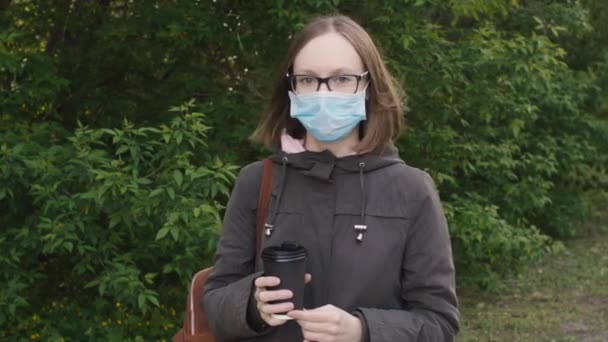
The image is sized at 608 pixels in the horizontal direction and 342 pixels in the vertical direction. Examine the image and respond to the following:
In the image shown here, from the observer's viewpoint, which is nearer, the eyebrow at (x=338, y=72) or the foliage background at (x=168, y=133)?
the eyebrow at (x=338, y=72)

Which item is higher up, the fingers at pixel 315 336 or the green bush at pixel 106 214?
the fingers at pixel 315 336

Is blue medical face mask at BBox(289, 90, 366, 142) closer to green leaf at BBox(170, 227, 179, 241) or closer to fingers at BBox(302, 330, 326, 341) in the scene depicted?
fingers at BBox(302, 330, 326, 341)

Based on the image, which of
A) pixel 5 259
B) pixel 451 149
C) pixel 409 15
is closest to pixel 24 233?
pixel 5 259

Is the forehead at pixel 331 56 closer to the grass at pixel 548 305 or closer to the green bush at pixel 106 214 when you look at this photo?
the green bush at pixel 106 214

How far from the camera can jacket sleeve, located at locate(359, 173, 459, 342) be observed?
2348mm

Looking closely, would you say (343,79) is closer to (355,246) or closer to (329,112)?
(329,112)

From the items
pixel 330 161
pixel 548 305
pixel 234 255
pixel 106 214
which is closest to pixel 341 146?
pixel 330 161

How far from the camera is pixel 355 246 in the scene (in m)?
2.37

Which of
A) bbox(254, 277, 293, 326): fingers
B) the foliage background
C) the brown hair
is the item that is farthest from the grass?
bbox(254, 277, 293, 326): fingers

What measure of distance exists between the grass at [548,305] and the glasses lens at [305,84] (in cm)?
645

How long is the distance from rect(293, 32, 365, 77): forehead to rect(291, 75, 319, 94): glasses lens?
3cm

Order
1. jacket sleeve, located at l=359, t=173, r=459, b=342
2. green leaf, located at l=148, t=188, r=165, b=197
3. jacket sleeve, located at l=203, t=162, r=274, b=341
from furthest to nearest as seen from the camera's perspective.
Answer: green leaf, located at l=148, t=188, r=165, b=197 < jacket sleeve, located at l=203, t=162, r=274, b=341 < jacket sleeve, located at l=359, t=173, r=459, b=342

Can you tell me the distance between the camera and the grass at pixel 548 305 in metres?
8.91

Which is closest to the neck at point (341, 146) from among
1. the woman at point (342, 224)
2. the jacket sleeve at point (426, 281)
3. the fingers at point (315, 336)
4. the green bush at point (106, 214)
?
the woman at point (342, 224)
